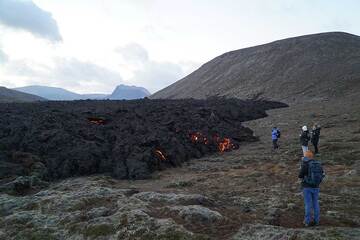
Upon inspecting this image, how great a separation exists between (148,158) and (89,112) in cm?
1755

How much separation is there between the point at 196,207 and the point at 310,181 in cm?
534

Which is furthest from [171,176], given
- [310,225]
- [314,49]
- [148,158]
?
[314,49]

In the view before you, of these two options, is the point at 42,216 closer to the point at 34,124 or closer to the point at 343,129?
the point at 34,124

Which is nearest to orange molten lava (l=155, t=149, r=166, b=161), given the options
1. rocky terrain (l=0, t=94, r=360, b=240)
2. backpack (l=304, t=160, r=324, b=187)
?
rocky terrain (l=0, t=94, r=360, b=240)

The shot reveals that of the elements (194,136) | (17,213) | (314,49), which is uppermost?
(314,49)

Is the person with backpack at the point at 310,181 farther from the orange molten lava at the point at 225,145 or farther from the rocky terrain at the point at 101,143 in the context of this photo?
the orange molten lava at the point at 225,145

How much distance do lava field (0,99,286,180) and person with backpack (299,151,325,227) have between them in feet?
52.8

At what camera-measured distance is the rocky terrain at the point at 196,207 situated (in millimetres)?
15797

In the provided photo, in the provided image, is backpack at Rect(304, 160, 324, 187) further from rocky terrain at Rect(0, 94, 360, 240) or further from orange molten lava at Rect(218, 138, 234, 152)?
orange molten lava at Rect(218, 138, 234, 152)

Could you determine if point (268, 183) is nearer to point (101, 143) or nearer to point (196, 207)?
point (196, 207)

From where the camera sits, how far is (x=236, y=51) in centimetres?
18475

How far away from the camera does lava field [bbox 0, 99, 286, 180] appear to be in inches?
1211

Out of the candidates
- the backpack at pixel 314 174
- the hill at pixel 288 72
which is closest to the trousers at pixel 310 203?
the backpack at pixel 314 174

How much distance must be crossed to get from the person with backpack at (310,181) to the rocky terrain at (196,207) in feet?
1.86
